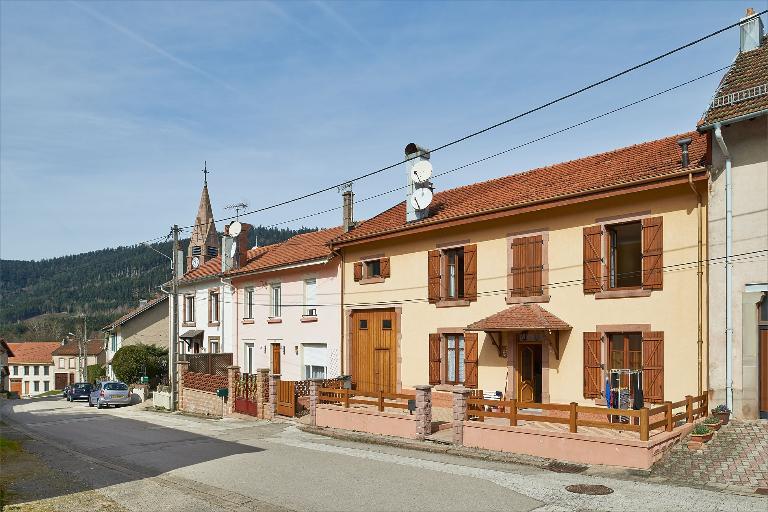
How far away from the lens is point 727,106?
15.5 m

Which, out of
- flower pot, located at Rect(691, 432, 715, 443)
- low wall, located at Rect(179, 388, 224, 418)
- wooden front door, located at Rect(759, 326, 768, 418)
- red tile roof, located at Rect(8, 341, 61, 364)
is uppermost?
wooden front door, located at Rect(759, 326, 768, 418)

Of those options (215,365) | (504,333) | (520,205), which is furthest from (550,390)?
(215,365)

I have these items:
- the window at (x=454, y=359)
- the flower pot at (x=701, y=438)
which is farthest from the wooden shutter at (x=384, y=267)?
the flower pot at (x=701, y=438)

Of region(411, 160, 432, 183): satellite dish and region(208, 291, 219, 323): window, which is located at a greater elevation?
region(411, 160, 432, 183): satellite dish

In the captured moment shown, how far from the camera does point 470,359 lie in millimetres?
21266

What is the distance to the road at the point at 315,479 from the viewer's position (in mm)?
11500

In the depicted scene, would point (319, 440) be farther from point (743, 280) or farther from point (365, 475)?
point (743, 280)

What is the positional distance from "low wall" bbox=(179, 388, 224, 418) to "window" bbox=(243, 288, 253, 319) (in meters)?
4.36

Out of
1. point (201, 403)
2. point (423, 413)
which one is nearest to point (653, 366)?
point (423, 413)

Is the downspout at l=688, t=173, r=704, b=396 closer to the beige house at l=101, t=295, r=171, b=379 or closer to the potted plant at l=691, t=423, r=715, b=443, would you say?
the potted plant at l=691, t=423, r=715, b=443

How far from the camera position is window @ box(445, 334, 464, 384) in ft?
72.0

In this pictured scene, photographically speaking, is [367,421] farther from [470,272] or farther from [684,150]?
[684,150]

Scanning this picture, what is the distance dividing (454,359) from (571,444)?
25.4ft

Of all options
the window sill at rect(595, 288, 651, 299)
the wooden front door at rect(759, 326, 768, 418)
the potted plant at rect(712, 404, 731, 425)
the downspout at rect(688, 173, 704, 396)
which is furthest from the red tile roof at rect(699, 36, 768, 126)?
the potted plant at rect(712, 404, 731, 425)
